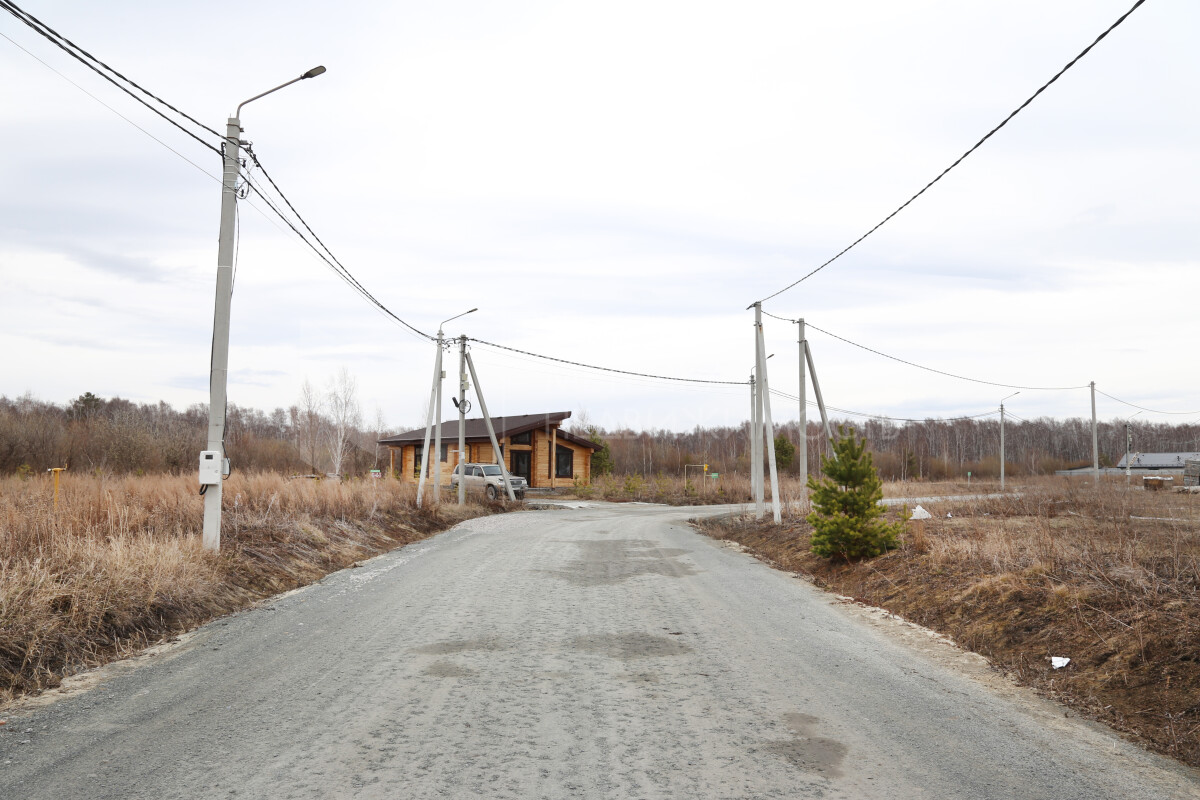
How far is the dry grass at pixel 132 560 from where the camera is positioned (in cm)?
632

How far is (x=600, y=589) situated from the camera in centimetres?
1070

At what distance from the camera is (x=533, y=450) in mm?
48156

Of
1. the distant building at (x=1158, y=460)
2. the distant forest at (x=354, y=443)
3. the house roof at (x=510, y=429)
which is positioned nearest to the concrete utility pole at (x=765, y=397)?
the distant forest at (x=354, y=443)

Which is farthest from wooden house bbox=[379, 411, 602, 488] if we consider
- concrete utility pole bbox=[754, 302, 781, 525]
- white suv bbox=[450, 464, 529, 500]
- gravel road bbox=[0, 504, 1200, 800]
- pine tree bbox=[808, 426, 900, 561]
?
gravel road bbox=[0, 504, 1200, 800]

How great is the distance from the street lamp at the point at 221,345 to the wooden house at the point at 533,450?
114ft

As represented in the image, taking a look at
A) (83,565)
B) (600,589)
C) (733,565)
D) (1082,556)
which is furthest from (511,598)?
(1082,556)

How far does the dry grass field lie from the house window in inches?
1431

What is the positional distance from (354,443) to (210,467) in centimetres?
5892

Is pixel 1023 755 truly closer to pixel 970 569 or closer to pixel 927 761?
pixel 927 761

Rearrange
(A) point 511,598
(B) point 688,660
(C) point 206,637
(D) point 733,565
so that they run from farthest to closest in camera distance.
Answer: (D) point 733,565, (A) point 511,598, (C) point 206,637, (B) point 688,660

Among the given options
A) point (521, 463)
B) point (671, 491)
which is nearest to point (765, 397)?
point (671, 491)

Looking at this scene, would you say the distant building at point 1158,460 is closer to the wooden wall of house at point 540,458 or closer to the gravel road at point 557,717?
the wooden wall of house at point 540,458

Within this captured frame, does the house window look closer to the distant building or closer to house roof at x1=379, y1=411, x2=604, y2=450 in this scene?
house roof at x1=379, y1=411, x2=604, y2=450

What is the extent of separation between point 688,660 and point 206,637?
186 inches
